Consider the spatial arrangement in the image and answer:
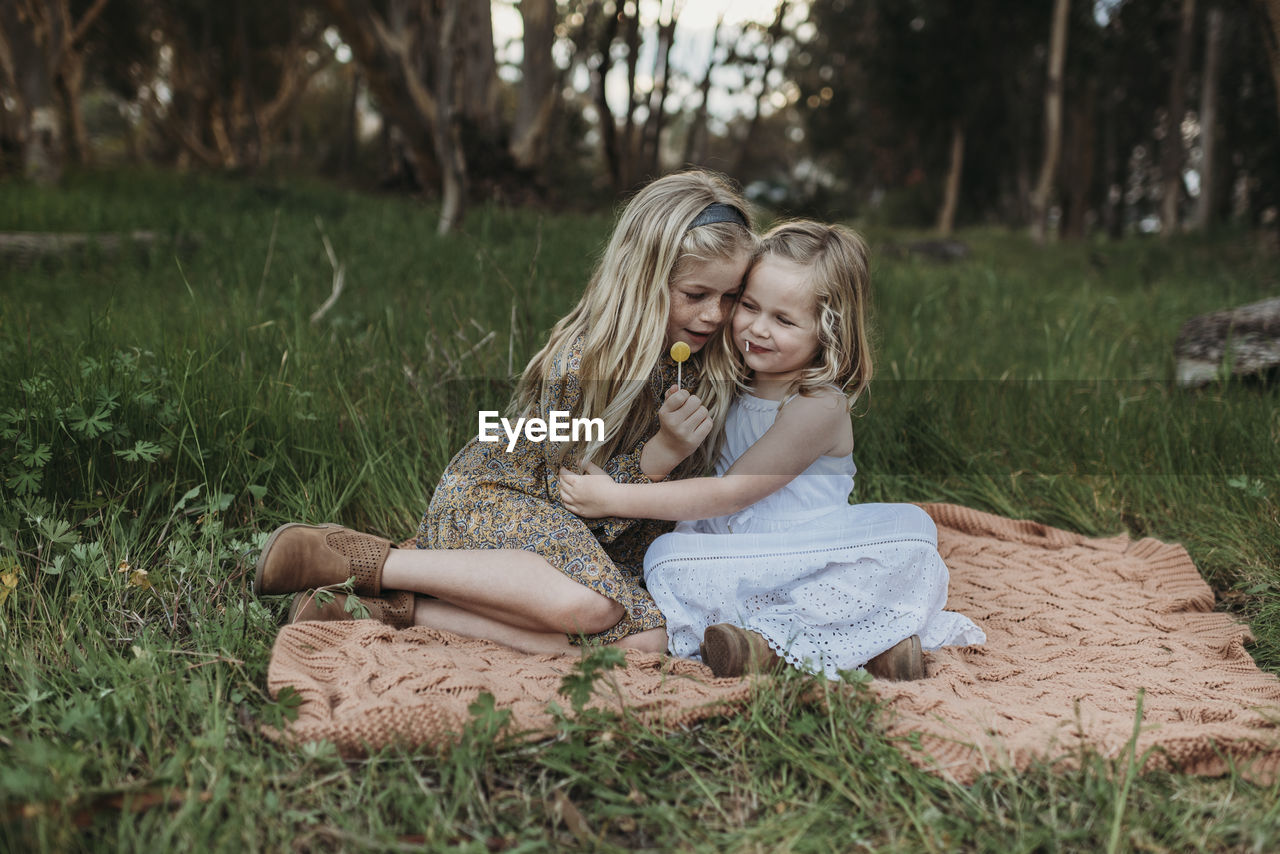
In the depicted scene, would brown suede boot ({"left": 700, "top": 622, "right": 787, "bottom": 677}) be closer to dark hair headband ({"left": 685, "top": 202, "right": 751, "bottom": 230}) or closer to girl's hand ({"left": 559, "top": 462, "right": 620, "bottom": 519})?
girl's hand ({"left": 559, "top": 462, "right": 620, "bottom": 519})

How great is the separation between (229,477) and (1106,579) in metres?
2.67

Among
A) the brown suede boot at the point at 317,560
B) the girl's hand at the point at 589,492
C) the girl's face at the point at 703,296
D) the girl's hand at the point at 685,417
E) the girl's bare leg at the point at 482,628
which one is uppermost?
the girl's face at the point at 703,296

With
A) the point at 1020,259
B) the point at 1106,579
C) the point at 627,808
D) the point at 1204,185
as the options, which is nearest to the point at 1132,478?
the point at 1106,579

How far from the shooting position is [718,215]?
2.29 metres

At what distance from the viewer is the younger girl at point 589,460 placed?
2.24 metres

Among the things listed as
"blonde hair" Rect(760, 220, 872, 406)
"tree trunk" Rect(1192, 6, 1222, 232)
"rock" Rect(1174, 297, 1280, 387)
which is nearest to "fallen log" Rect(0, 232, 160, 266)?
"blonde hair" Rect(760, 220, 872, 406)

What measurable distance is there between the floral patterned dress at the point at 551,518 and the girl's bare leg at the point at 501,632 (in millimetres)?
30

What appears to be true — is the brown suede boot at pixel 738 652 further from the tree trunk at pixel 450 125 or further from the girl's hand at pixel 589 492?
the tree trunk at pixel 450 125

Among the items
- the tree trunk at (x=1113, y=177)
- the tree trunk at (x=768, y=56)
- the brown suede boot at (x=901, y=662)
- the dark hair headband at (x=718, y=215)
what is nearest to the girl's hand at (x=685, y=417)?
the dark hair headband at (x=718, y=215)

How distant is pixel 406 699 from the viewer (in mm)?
1808

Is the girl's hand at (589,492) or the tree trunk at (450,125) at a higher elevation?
the tree trunk at (450,125)

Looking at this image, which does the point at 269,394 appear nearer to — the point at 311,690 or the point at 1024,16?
the point at 311,690

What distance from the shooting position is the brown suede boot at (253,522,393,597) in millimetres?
2238

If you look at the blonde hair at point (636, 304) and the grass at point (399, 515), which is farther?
the blonde hair at point (636, 304)
